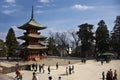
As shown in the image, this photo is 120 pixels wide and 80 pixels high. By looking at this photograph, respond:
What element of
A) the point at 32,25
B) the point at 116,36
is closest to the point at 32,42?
the point at 32,25

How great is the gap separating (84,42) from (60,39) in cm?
3349

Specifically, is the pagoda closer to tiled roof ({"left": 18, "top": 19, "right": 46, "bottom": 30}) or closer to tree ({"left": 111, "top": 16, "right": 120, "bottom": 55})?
tiled roof ({"left": 18, "top": 19, "right": 46, "bottom": 30})

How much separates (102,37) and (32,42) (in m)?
20.2

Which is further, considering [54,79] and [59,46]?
[59,46]

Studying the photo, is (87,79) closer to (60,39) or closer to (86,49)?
(86,49)

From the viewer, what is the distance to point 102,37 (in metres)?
82.1

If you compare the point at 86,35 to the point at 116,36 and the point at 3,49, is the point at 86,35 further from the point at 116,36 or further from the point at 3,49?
the point at 3,49

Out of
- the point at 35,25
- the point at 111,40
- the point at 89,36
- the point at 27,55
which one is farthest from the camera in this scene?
the point at 89,36

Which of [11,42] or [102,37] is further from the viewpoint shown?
[11,42]

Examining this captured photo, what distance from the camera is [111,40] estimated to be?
81.2 metres

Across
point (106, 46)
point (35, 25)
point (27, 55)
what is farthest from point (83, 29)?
point (27, 55)

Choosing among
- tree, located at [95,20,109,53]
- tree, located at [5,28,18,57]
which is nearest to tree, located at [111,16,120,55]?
tree, located at [95,20,109,53]

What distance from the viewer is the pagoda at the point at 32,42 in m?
71.5

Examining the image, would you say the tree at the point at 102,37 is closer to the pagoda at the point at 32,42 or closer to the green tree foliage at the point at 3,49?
the pagoda at the point at 32,42
